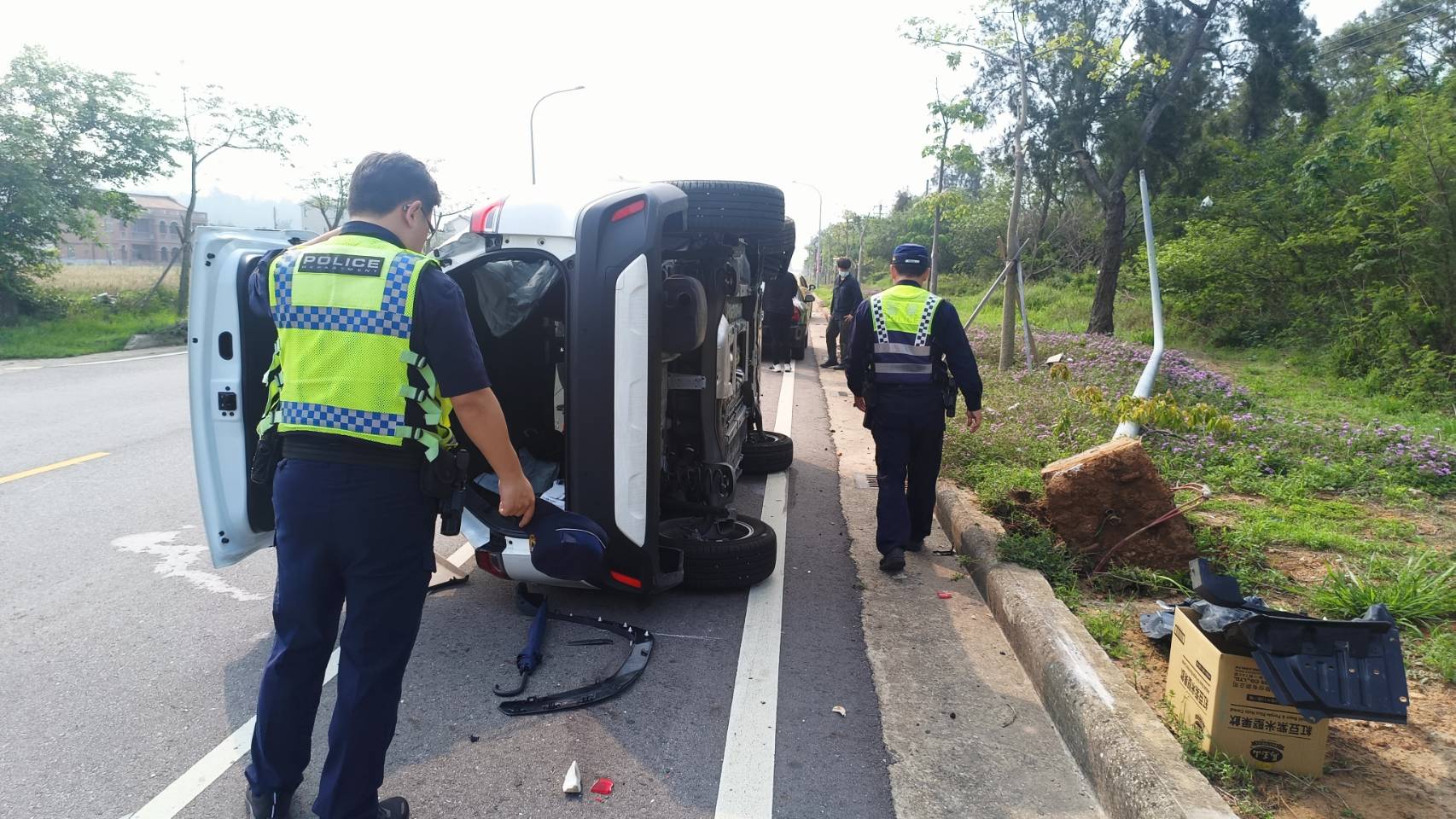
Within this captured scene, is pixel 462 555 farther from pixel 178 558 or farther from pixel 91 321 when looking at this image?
pixel 91 321

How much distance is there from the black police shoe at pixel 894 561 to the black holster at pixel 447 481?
3.03m

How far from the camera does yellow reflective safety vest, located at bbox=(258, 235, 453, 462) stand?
2.48 meters

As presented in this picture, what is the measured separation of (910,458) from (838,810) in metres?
2.72

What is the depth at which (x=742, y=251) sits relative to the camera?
5.67 meters

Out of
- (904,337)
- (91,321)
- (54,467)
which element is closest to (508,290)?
(904,337)

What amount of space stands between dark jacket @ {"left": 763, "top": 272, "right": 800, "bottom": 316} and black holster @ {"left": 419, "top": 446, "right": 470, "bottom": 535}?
1103 centimetres

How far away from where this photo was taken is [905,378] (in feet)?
16.7

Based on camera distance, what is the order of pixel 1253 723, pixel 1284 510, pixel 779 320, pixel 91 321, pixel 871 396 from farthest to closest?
pixel 91 321
pixel 779 320
pixel 1284 510
pixel 871 396
pixel 1253 723

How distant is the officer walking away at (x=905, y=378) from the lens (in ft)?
16.7

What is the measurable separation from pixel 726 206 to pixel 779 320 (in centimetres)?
955

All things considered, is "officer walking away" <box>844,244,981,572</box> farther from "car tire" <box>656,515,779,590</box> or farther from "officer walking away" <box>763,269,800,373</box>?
"officer walking away" <box>763,269,800,373</box>

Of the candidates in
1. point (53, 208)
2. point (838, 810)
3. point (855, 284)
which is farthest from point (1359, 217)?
point (53, 208)

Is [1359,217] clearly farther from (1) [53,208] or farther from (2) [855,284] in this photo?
(1) [53,208]

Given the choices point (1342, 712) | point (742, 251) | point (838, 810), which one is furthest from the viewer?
point (742, 251)
